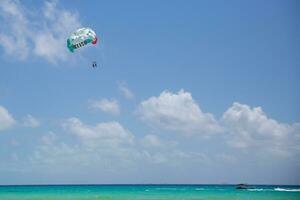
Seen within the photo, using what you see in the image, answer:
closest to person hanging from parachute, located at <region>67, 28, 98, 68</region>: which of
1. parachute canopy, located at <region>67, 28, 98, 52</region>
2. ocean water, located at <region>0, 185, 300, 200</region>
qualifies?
parachute canopy, located at <region>67, 28, 98, 52</region>

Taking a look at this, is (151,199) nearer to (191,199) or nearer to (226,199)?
(191,199)

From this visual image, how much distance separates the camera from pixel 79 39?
23469 mm

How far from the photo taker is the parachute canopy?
23.5m

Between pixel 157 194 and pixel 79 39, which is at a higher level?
pixel 79 39

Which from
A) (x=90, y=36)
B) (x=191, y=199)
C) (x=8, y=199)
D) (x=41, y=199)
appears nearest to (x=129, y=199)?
(x=191, y=199)

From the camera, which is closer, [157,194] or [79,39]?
[79,39]

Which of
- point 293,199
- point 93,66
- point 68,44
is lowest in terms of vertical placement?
point 293,199

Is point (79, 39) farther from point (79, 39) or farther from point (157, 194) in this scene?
point (157, 194)

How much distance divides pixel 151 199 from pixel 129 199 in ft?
6.52

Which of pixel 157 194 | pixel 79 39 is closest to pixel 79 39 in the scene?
pixel 79 39

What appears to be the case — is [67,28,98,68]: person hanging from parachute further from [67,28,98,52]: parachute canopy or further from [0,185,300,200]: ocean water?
[0,185,300,200]: ocean water

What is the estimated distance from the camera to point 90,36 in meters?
23.9

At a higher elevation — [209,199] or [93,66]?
[93,66]

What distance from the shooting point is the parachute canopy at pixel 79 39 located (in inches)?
925
